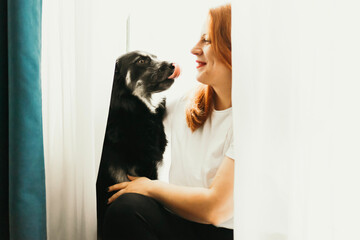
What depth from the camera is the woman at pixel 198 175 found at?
941 millimetres

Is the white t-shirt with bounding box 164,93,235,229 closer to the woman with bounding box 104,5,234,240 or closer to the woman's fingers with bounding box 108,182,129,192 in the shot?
the woman with bounding box 104,5,234,240

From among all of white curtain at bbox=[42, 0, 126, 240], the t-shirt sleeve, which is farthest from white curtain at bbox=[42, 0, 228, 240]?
the t-shirt sleeve

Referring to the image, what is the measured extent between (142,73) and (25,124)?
0.44 meters

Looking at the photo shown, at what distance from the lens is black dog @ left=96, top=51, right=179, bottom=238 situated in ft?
3.61

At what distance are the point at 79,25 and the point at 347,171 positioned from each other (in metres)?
0.96

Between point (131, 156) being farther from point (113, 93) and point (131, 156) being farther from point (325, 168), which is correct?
point (325, 168)

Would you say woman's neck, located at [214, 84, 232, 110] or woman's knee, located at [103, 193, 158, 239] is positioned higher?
woman's neck, located at [214, 84, 232, 110]

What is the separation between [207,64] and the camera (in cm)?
98

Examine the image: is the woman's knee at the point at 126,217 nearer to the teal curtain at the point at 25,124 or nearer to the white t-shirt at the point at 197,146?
the white t-shirt at the point at 197,146

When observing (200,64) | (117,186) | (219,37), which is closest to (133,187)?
(117,186)

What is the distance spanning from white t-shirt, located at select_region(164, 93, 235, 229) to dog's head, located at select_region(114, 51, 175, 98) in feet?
0.28

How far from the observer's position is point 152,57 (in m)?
1.10

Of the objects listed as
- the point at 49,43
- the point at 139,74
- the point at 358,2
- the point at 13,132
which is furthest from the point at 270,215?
the point at 49,43

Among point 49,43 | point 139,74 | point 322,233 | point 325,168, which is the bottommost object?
point 322,233
